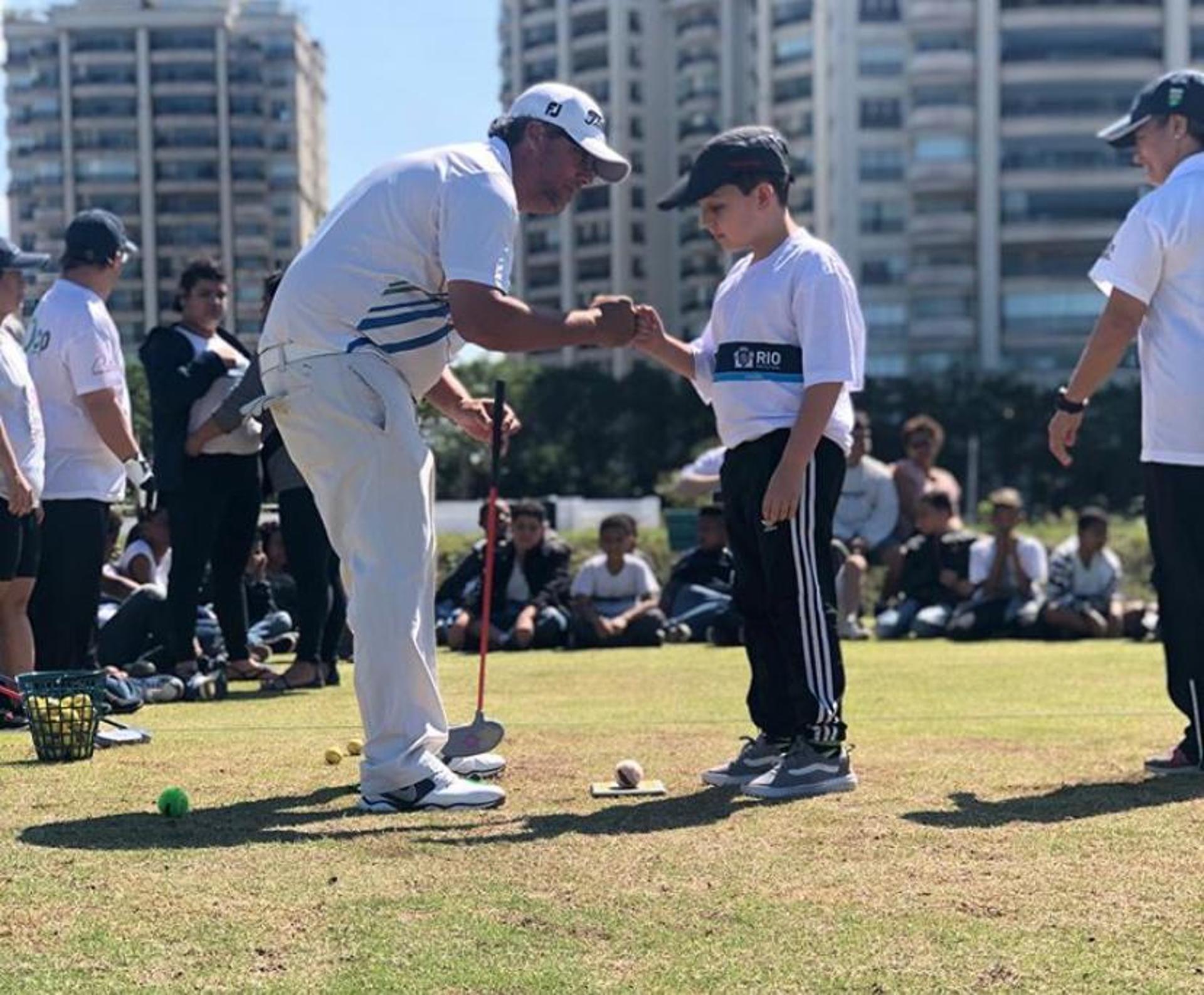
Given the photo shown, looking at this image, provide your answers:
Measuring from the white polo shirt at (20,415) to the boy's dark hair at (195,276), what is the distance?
66.5 inches

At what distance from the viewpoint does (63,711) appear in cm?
574

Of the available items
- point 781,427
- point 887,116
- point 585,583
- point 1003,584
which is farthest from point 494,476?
point 887,116

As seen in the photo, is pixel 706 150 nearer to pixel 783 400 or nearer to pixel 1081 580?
pixel 783 400

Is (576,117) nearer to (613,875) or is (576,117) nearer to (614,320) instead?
(614,320)

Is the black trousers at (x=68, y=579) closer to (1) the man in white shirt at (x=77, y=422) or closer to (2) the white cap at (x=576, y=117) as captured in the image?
(1) the man in white shirt at (x=77, y=422)

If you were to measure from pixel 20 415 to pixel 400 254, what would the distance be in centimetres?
258

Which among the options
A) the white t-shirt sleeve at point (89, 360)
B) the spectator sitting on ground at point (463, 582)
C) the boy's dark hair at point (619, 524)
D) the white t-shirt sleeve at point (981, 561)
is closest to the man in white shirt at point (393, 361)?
the white t-shirt sleeve at point (89, 360)

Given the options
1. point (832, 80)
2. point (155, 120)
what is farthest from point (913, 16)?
point (155, 120)

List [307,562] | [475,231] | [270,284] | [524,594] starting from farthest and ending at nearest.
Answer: [524,594] → [307,562] → [270,284] → [475,231]

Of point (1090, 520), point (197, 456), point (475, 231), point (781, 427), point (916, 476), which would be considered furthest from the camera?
point (916, 476)

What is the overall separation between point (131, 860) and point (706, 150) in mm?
2812

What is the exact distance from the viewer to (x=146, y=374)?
8.52m

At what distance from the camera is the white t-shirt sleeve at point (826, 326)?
17.1 feet

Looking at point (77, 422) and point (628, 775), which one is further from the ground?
point (77, 422)
